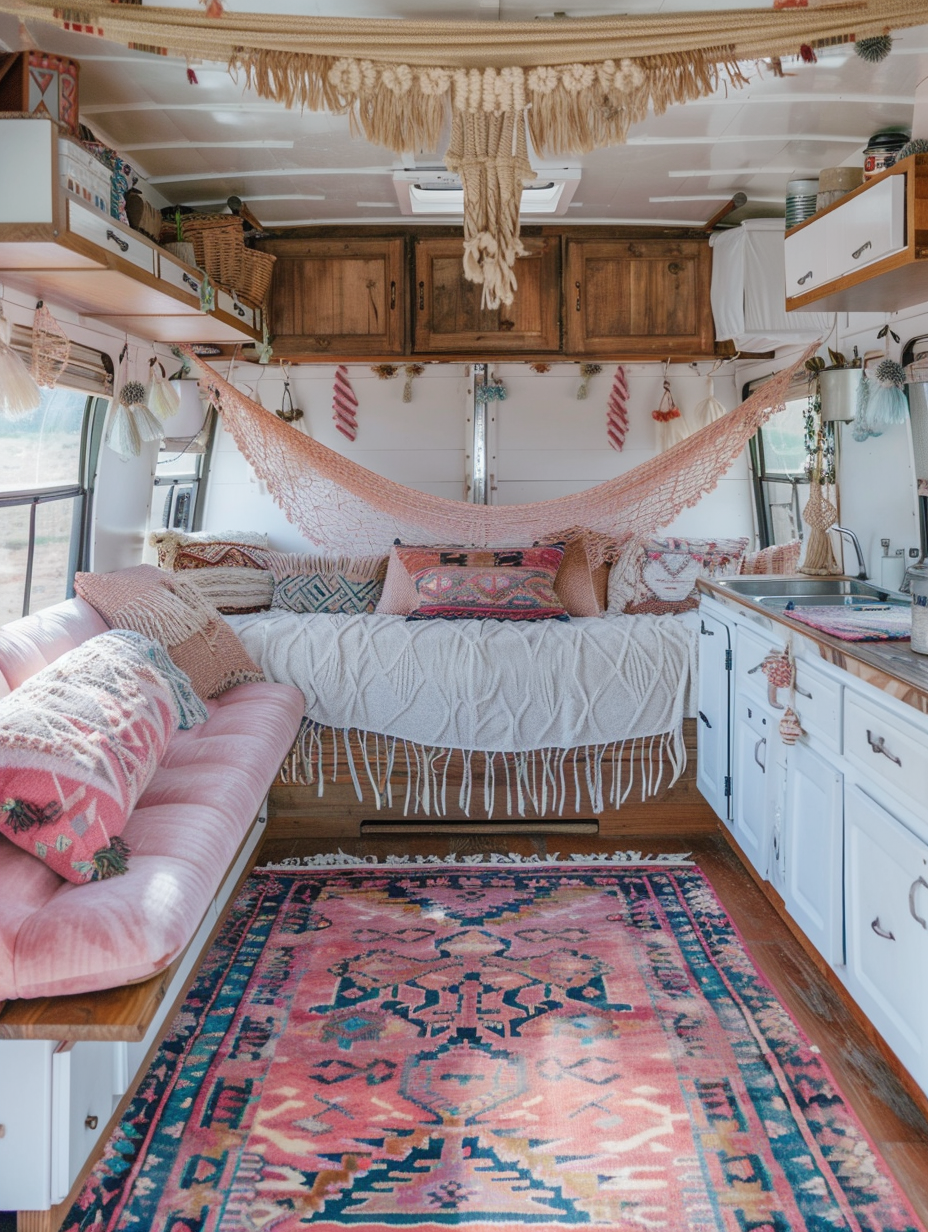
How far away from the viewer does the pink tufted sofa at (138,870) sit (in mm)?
1378

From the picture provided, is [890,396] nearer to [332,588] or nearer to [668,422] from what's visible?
[668,422]

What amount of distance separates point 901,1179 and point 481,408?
10.9ft

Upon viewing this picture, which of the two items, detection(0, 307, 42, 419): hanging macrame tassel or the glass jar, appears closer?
the glass jar

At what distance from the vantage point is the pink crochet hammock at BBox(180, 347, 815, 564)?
3184mm

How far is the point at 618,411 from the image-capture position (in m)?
4.33

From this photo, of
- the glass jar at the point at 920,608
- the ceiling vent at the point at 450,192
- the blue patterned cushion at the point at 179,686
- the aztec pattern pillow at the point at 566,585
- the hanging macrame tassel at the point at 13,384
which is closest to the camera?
the glass jar at the point at 920,608

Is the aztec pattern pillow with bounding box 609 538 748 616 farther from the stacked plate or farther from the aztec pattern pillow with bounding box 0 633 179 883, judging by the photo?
the aztec pattern pillow with bounding box 0 633 179 883

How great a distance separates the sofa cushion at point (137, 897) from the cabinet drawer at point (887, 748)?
1.17 metres

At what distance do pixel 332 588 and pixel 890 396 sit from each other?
2112 mm

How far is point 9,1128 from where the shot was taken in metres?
1.41

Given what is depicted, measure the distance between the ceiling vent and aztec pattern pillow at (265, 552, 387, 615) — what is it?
53.5 inches

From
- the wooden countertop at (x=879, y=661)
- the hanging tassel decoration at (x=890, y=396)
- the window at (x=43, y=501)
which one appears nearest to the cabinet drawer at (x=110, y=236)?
the window at (x=43, y=501)

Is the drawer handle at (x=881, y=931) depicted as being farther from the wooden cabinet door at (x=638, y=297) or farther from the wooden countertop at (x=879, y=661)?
the wooden cabinet door at (x=638, y=297)

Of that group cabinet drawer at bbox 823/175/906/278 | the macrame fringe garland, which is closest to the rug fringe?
the macrame fringe garland
